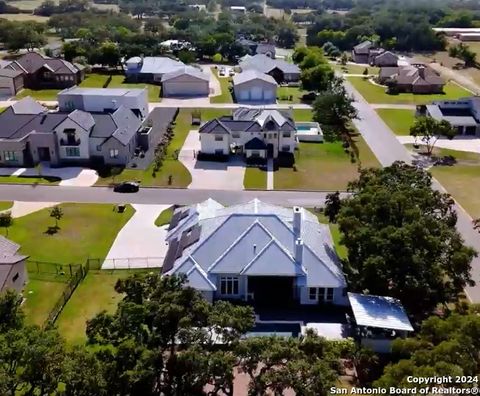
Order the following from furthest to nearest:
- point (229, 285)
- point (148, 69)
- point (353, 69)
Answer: point (353, 69), point (148, 69), point (229, 285)

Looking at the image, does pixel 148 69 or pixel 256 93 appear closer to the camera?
pixel 256 93

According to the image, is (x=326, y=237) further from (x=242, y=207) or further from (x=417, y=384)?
(x=417, y=384)

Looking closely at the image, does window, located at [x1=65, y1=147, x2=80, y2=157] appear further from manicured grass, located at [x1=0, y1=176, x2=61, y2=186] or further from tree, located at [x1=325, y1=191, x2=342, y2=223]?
tree, located at [x1=325, y1=191, x2=342, y2=223]

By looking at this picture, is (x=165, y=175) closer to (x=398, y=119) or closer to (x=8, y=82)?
(x=398, y=119)

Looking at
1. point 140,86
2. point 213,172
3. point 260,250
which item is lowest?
point 140,86

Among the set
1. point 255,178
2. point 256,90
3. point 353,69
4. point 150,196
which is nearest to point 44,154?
point 150,196

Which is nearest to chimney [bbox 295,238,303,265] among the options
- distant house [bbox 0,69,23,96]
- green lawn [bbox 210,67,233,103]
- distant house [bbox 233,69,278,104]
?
distant house [bbox 233,69,278,104]

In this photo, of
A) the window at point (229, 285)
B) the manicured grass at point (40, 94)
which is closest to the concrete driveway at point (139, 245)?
the window at point (229, 285)
